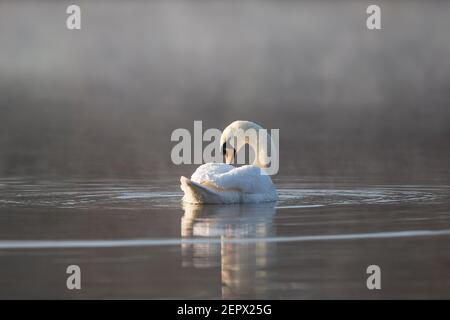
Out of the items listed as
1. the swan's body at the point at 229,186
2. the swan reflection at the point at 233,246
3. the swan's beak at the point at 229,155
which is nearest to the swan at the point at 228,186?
the swan's body at the point at 229,186

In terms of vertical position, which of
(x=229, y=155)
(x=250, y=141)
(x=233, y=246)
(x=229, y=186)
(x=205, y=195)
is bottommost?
(x=233, y=246)

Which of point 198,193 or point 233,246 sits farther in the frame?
point 198,193

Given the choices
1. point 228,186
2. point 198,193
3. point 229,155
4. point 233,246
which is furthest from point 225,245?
point 229,155

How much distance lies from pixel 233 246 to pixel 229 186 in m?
4.74

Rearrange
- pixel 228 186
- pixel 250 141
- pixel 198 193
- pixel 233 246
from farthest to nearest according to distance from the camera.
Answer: pixel 250 141, pixel 228 186, pixel 198 193, pixel 233 246

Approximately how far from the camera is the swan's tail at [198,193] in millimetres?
16891

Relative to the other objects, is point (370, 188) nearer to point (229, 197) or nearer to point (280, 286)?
point (229, 197)

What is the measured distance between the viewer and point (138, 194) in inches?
764

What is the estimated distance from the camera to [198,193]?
17.3 metres

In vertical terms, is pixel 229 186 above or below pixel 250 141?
below

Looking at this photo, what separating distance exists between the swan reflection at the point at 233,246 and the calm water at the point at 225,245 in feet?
0.04

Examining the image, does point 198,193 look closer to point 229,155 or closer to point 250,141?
point 229,155

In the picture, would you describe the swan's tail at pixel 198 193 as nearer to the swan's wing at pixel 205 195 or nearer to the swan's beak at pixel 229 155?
the swan's wing at pixel 205 195
